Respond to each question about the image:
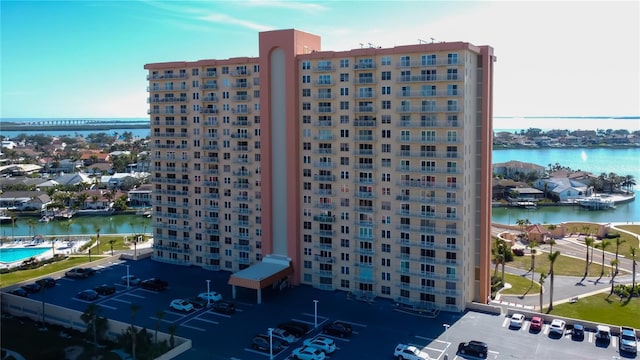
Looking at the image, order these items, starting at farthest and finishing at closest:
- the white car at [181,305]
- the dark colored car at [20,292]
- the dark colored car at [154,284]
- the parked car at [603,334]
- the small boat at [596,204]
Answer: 1. the small boat at [596,204]
2. the dark colored car at [154,284]
3. the dark colored car at [20,292]
4. the white car at [181,305]
5. the parked car at [603,334]

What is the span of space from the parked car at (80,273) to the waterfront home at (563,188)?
278ft

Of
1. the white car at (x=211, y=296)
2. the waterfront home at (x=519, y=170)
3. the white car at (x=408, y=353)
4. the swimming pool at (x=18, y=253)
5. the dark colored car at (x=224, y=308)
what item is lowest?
the swimming pool at (x=18, y=253)

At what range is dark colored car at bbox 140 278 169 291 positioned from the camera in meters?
45.0

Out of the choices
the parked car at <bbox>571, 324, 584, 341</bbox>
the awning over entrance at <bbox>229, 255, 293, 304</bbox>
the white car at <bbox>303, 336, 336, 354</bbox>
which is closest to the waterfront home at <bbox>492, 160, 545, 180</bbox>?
the awning over entrance at <bbox>229, 255, 293, 304</bbox>

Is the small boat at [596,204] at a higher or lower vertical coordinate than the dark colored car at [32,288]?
lower

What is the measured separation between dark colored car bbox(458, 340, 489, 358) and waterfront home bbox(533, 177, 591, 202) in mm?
80055

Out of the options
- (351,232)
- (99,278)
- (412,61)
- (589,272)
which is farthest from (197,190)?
(589,272)

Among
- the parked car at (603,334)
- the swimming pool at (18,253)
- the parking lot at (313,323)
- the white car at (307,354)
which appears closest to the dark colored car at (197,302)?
the parking lot at (313,323)

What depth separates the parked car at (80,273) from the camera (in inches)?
1908

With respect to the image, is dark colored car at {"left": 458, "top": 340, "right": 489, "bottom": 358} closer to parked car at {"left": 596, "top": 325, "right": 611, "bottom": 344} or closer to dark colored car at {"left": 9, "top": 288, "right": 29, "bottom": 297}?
parked car at {"left": 596, "top": 325, "right": 611, "bottom": 344}

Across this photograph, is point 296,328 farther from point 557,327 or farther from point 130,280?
point 130,280

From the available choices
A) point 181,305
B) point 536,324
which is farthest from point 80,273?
point 536,324

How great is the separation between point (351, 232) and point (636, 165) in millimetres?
169494

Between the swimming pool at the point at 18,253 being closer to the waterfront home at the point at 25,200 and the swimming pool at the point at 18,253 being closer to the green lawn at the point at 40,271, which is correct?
the green lawn at the point at 40,271
